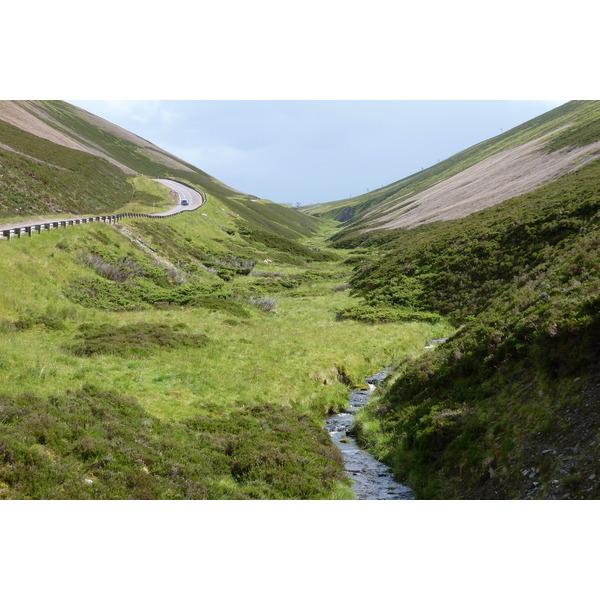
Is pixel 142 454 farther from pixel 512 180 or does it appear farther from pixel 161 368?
pixel 512 180

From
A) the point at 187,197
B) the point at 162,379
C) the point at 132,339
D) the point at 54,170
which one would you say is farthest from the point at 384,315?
the point at 187,197

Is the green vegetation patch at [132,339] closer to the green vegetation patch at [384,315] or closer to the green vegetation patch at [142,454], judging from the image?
the green vegetation patch at [142,454]

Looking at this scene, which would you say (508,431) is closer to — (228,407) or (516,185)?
(228,407)

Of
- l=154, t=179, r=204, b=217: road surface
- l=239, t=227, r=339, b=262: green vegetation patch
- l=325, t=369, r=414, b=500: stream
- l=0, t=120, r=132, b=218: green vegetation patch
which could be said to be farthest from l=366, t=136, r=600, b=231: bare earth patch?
l=0, t=120, r=132, b=218: green vegetation patch

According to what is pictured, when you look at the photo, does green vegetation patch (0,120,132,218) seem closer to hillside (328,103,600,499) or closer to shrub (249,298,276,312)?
shrub (249,298,276,312)

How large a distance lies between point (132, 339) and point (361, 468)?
14.1 metres

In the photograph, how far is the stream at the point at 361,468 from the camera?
506 inches

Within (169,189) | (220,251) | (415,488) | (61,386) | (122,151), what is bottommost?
(415,488)

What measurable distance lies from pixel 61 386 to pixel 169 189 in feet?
340

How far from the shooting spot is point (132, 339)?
22.4 metres

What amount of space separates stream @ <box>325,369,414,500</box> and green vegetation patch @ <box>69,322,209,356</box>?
9.55 metres

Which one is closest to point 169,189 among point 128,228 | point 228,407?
point 128,228

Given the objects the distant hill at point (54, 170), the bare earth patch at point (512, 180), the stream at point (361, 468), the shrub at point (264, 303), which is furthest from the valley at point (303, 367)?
the bare earth patch at point (512, 180)

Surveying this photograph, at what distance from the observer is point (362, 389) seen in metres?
22.5
